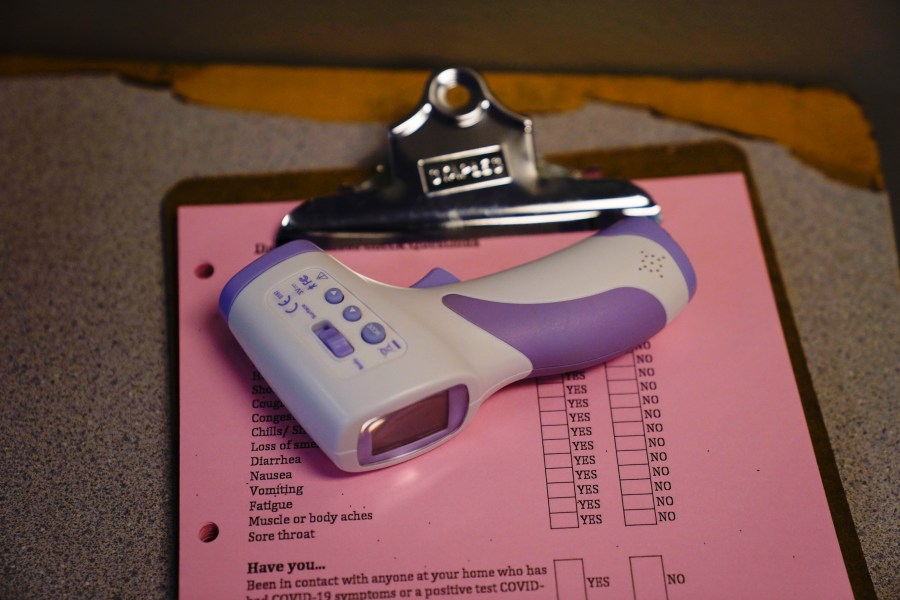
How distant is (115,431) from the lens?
512 mm

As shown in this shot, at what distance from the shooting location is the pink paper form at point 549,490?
0.46m

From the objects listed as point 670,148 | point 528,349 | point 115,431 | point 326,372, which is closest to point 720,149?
point 670,148

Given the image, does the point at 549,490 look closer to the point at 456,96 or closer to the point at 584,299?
the point at 584,299

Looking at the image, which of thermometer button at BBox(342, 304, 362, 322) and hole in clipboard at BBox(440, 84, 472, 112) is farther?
hole in clipboard at BBox(440, 84, 472, 112)

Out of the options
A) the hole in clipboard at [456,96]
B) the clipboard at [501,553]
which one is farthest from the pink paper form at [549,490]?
the hole in clipboard at [456,96]

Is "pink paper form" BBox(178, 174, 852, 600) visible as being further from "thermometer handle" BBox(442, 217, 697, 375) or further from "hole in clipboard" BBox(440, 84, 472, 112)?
"hole in clipboard" BBox(440, 84, 472, 112)

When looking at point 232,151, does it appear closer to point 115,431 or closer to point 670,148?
point 115,431

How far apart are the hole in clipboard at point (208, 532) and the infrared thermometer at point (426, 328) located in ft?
0.30

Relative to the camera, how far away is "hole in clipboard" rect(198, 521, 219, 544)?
0.47m

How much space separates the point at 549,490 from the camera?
49 cm

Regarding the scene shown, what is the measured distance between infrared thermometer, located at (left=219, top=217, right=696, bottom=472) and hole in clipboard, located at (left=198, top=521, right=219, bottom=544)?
0.09 m

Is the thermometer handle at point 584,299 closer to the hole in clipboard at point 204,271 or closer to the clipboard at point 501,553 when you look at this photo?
the clipboard at point 501,553

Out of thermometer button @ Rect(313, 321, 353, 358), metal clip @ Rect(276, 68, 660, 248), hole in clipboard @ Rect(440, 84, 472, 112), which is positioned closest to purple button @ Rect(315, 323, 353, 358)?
thermometer button @ Rect(313, 321, 353, 358)

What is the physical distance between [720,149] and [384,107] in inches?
10.5
